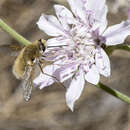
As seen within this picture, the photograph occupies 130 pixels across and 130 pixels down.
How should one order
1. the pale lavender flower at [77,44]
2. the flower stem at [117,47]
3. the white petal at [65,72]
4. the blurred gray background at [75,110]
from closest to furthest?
the flower stem at [117,47] < the pale lavender flower at [77,44] < the white petal at [65,72] < the blurred gray background at [75,110]

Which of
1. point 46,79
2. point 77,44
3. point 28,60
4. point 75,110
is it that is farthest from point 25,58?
point 75,110

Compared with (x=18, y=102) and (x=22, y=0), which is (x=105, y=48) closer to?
(x=18, y=102)

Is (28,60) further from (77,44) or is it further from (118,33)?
(118,33)

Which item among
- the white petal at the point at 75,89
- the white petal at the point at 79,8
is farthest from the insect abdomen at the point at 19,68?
the white petal at the point at 79,8

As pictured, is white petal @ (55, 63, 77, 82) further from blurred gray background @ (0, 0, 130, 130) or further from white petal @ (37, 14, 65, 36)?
blurred gray background @ (0, 0, 130, 130)

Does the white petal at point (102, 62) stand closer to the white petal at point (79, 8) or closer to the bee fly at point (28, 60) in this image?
the white petal at point (79, 8)

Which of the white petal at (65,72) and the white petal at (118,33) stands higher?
the white petal at (118,33)

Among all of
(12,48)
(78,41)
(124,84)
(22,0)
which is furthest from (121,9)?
(22,0)
